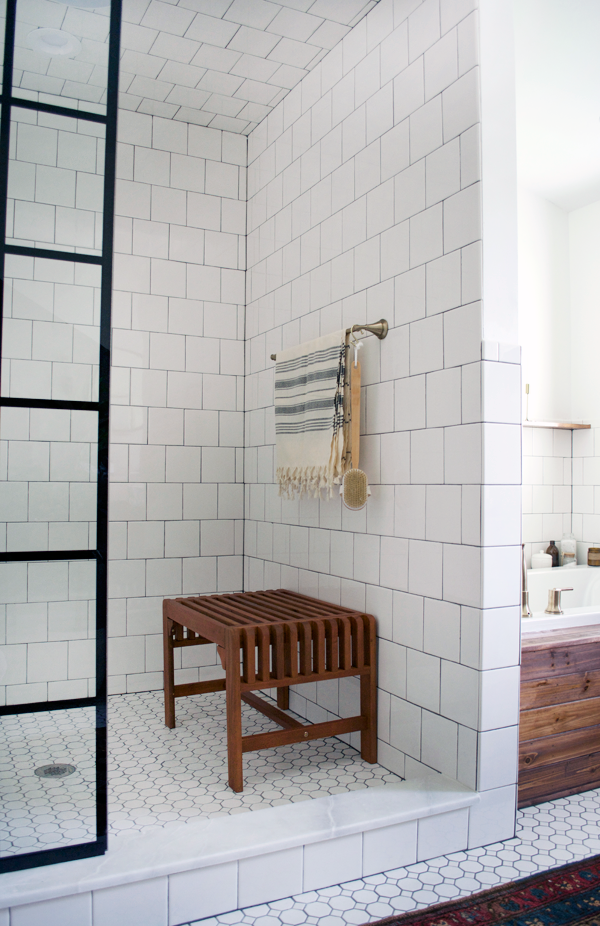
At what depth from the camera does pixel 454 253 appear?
1.91 meters

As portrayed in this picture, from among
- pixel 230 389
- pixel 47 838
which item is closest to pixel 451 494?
pixel 47 838

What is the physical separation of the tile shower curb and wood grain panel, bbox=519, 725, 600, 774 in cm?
26

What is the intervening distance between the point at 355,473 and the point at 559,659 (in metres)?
0.82

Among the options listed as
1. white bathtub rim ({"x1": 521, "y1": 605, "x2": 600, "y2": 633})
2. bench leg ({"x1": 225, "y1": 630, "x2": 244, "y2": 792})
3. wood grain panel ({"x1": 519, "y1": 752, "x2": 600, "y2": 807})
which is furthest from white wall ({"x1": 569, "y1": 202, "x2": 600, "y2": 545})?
bench leg ({"x1": 225, "y1": 630, "x2": 244, "y2": 792})

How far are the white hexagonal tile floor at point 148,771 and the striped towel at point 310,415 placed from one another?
90cm

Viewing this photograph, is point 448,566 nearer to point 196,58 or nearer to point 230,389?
point 230,389

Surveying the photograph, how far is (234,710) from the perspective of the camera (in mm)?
2008

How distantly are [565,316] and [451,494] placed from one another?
1.80 meters

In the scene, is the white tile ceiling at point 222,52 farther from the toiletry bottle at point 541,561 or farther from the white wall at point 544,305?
the toiletry bottle at point 541,561

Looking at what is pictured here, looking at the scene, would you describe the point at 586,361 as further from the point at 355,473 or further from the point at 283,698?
the point at 283,698

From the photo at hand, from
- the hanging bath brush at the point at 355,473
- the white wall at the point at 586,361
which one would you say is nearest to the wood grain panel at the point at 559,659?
the hanging bath brush at the point at 355,473

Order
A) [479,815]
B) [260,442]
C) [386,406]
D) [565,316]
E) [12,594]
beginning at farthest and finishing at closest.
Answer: [565,316] → [260,442] → [386,406] → [479,815] → [12,594]

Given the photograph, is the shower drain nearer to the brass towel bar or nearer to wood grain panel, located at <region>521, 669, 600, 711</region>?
wood grain panel, located at <region>521, 669, 600, 711</region>

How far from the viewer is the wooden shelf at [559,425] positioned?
10.0 ft
